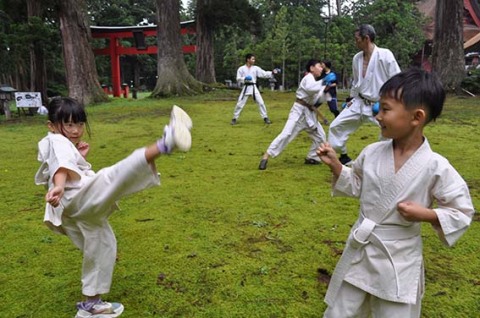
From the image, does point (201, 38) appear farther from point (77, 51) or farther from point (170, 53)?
point (77, 51)

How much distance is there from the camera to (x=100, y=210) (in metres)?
2.14

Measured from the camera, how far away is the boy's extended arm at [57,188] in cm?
199

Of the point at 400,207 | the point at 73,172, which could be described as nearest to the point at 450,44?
the point at 400,207

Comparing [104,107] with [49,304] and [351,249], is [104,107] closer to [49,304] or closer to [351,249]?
[49,304]

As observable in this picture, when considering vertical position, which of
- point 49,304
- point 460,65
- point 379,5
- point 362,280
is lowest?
point 49,304

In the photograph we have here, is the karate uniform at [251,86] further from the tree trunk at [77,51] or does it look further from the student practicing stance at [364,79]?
the tree trunk at [77,51]

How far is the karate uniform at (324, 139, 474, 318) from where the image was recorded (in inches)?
66.5

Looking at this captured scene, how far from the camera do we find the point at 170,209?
4.14m

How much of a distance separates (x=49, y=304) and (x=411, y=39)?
25895mm

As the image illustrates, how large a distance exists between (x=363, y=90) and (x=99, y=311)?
389 cm

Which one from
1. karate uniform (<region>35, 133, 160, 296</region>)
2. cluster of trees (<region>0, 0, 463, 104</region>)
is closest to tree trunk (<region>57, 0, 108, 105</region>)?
cluster of trees (<region>0, 0, 463, 104</region>)

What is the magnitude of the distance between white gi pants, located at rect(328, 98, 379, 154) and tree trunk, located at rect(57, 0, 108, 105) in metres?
12.3

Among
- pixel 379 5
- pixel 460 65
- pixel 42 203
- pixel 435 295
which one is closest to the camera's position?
pixel 435 295

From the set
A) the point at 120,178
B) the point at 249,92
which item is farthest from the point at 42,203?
the point at 249,92
